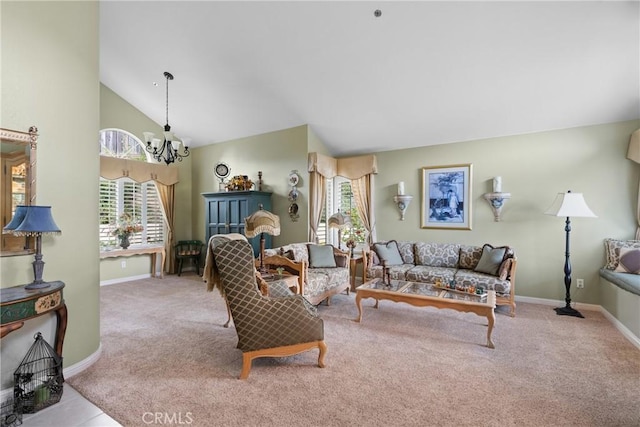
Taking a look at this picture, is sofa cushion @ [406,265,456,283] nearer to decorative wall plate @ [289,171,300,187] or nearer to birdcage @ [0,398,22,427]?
decorative wall plate @ [289,171,300,187]

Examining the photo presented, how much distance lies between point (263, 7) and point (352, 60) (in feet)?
4.05

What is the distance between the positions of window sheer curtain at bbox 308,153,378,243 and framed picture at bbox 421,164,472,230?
3.17 feet

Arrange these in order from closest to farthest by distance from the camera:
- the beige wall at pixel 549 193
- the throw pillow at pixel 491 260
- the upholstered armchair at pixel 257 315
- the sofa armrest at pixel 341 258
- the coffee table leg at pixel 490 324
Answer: the upholstered armchair at pixel 257 315 < the coffee table leg at pixel 490 324 < the beige wall at pixel 549 193 < the throw pillow at pixel 491 260 < the sofa armrest at pixel 341 258

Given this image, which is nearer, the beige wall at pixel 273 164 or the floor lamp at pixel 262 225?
the floor lamp at pixel 262 225

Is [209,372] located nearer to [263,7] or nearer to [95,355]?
[95,355]

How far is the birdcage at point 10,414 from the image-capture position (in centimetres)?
189

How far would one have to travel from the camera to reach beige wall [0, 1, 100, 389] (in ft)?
7.29

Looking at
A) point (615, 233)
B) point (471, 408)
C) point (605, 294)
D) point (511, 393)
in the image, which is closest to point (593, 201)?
point (615, 233)

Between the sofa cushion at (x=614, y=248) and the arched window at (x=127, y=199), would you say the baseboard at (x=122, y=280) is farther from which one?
the sofa cushion at (x=614, y=248)

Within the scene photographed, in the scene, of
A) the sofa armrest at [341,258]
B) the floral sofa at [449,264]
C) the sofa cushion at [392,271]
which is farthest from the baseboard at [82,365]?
the sofa cushion at [392,271]

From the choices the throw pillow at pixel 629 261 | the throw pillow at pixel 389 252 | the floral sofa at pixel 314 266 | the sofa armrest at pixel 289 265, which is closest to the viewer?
the throw pillow at pixel 629 261

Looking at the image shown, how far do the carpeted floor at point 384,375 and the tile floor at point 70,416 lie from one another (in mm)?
68

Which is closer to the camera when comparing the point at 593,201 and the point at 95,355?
the point at 95,355

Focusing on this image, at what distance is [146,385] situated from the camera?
2365 mm
